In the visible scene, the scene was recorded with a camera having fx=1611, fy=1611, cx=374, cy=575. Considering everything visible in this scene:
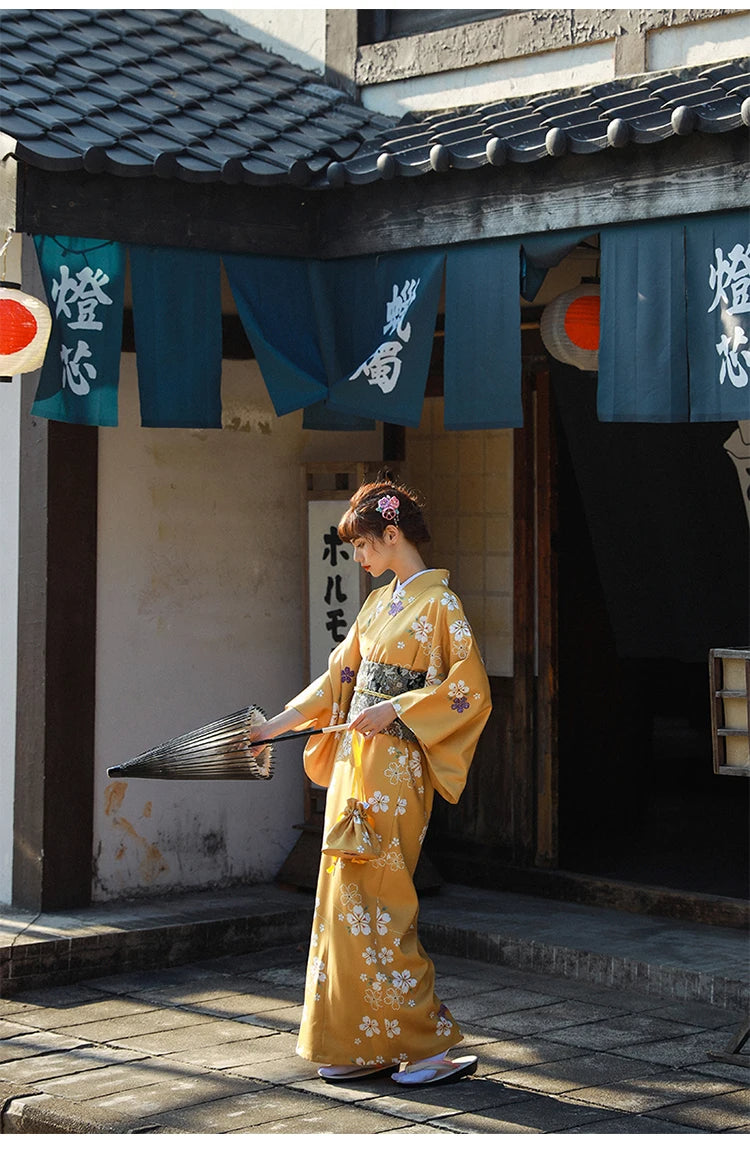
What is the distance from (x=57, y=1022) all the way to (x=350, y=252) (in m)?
4.08

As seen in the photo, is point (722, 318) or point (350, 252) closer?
point (722, 318)

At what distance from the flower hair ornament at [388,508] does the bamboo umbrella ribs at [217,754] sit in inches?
33.5

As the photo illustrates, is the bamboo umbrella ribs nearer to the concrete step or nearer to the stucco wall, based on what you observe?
the concrete step

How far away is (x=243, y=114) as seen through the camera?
892 cm

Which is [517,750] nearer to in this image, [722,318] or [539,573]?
[539,573]

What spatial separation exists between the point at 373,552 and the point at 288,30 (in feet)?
16.7

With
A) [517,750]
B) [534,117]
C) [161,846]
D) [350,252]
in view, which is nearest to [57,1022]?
[161,846]

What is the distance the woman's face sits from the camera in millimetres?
6406

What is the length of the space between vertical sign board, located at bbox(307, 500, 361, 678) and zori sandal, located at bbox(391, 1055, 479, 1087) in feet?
11.4

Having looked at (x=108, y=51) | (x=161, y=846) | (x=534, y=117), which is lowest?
(x=161, y=846)

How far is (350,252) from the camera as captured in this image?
8.40 meters

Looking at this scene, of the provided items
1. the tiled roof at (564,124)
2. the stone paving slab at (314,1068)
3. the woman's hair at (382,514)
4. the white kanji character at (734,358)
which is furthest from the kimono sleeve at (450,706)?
the tiled roof at (564,124)

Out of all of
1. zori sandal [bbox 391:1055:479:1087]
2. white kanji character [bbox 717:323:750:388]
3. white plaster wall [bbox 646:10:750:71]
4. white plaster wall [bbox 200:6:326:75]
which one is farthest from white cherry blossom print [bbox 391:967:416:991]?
white plaster wall [bbox 200:6:326:75]

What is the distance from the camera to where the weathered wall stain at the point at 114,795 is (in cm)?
882
